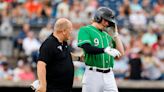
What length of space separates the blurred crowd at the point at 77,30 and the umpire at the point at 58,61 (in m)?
7.09

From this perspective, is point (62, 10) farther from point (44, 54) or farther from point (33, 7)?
point (44, 54)

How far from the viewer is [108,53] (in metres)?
9.00

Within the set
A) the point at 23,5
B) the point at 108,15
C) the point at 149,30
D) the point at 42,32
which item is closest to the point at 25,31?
the point at 42,32

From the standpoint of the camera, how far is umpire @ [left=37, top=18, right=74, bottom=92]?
859 cm

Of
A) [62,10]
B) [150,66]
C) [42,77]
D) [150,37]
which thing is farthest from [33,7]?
[42,77]

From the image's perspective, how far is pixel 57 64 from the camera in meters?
8.66

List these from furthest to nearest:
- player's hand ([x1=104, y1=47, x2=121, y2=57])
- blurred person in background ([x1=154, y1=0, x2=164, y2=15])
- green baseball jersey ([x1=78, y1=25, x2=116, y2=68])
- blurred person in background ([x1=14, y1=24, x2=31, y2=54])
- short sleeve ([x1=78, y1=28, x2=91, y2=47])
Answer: blurred person in background ([x1=154, y1=0, x2=164, y2=15]) → blurred person in background ([x1=14, y1=24, x2=31, y2=54]) → green baseball jersey ([x1=78, y1=25, x2=116, y2=68]) → short sleeve ([x1=78, y1=28, x2=91, y2=47]) → player's hand ([x1=104, y1=47, x2=121, y2=57])

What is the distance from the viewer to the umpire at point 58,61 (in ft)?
28.2

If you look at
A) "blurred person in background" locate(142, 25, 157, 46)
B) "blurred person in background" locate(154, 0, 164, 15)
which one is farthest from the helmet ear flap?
"blurred person in background" locate(154, 0, 164, 15)

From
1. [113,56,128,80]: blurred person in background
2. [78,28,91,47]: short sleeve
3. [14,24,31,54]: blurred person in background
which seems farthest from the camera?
[14,24,31,54]: blurred person in background

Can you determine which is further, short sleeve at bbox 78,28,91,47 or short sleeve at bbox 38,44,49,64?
short sleeve at bbox 78,28,91,47

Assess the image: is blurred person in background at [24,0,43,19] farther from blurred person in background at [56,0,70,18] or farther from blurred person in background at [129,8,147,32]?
blurred person in background at [129,8,147,32]

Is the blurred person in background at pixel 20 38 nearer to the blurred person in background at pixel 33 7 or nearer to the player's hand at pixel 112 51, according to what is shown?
the blurred person in background at pixel 33 7

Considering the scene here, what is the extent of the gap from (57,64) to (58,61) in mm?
43
